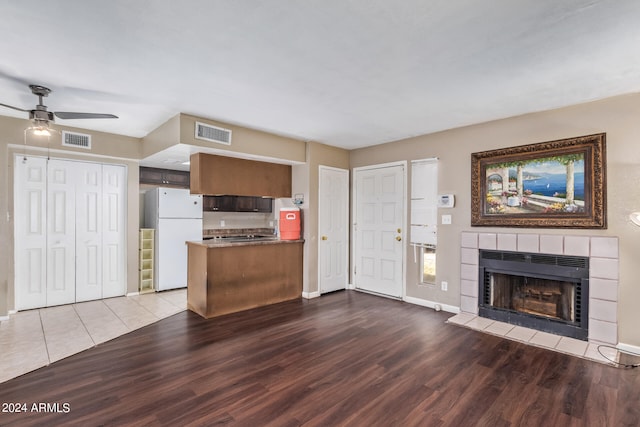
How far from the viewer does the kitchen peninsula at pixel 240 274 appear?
4055mm

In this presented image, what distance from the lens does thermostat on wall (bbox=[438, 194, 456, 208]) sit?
4.24 meters

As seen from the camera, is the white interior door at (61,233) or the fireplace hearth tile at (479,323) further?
the white interior door at (61,233)

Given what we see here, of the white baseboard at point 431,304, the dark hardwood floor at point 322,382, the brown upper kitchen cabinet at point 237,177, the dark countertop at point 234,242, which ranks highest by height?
the brown upper kitchen cabinet at point 237,177

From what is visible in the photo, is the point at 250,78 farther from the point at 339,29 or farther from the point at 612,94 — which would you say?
the point at 612,94

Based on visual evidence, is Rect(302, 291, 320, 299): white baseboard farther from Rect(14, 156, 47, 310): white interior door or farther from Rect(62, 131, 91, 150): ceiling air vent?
Rect(62, 131, 91, 150): ceiling air vent

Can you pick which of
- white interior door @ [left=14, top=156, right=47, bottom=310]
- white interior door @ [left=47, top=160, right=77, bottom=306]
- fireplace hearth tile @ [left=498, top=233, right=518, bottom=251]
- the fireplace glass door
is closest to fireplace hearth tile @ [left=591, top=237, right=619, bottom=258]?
the fireplace glass door

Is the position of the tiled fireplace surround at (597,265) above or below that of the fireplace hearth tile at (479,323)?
above

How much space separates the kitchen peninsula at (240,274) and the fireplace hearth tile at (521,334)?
2.91m

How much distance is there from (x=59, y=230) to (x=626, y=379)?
6.55 m

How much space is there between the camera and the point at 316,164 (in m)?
5.08

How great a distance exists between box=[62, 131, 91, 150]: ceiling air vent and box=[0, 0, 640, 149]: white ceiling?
1.97 feet

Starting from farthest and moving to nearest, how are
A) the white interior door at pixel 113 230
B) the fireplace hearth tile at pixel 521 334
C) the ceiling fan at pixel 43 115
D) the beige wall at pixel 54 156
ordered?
the white interior door at pixel 113 230 → the beige wall at pixel 54 156 → the fireplace hearth tile at pixel 521 334 → the ceiling fan at pixel 43 115

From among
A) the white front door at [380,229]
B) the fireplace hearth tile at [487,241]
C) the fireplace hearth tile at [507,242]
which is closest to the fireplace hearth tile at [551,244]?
the fireplace hearth tile at [507,242]

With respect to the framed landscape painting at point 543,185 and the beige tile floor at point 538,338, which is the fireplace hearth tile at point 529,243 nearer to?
the framed landscape painting at point 543,185
